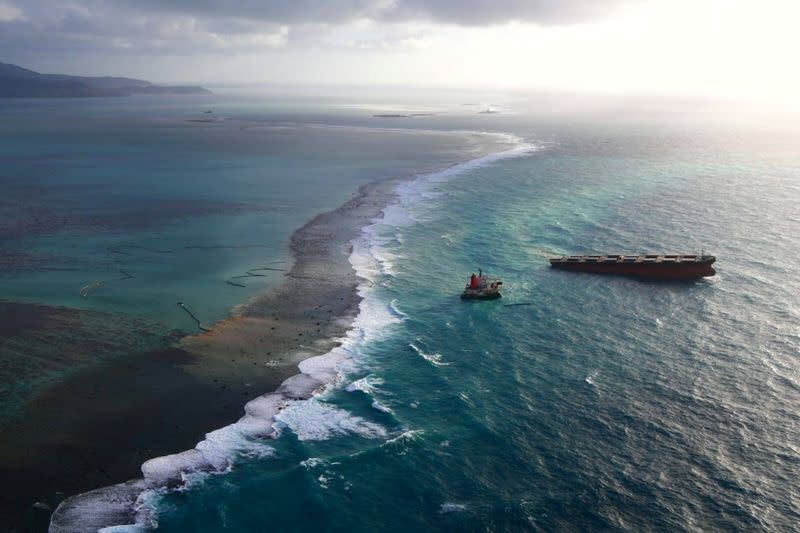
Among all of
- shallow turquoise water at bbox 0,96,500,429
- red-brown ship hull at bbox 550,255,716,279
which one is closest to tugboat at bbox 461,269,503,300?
red-brown ship hull at bbox 550,255,716,279

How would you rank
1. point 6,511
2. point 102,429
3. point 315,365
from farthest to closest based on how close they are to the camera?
point 315,365 → point 102,429 → point 6,511

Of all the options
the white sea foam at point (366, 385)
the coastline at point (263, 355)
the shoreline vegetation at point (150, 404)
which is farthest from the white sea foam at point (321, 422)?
the white sea foam at point (366, 385)

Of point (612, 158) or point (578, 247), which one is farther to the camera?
point (612, 158)

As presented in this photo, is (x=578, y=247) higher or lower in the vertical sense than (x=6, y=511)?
higher

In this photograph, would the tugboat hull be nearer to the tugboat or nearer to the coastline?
the tugboat

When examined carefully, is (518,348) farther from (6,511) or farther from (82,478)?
(6,511)

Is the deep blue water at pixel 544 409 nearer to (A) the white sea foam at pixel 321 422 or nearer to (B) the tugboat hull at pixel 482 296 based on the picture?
(A) the white sea foam at pixel 321 422

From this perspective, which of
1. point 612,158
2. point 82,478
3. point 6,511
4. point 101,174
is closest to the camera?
point 6,511

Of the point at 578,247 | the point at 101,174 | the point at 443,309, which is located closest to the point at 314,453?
the point at 443,309
